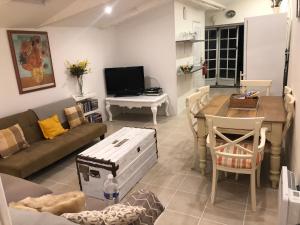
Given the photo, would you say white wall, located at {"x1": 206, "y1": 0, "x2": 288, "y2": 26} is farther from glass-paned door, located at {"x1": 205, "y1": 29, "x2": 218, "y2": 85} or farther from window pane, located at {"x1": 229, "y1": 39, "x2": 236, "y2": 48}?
window pane, located at {"x1": 229, "y1": 39, "x2": 236, "y2": 48}

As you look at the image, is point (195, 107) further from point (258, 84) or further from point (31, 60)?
point (31, 60)

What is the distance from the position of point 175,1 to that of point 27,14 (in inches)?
115

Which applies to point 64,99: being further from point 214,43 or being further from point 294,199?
point 214,43

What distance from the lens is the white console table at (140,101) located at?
4780 mm

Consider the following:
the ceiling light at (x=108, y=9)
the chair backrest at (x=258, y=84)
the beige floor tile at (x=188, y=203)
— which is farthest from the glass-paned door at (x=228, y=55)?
the beige floor tile at (x=188, y=203)

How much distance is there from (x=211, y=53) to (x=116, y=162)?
655 cm

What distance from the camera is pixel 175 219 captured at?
2180 millimetres

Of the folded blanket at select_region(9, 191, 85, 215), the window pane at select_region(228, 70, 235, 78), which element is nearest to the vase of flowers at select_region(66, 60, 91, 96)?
the folded blanket at select_region(9, 191, 85, 215)

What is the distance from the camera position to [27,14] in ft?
10.3

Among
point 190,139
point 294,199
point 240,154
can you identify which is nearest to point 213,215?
point 240,154

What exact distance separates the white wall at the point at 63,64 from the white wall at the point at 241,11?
3.66 m

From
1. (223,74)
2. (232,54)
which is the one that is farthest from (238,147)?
(223,74)

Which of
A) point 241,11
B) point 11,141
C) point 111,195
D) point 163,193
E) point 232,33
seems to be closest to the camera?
point 111,195

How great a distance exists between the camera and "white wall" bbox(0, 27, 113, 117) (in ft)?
10.8
